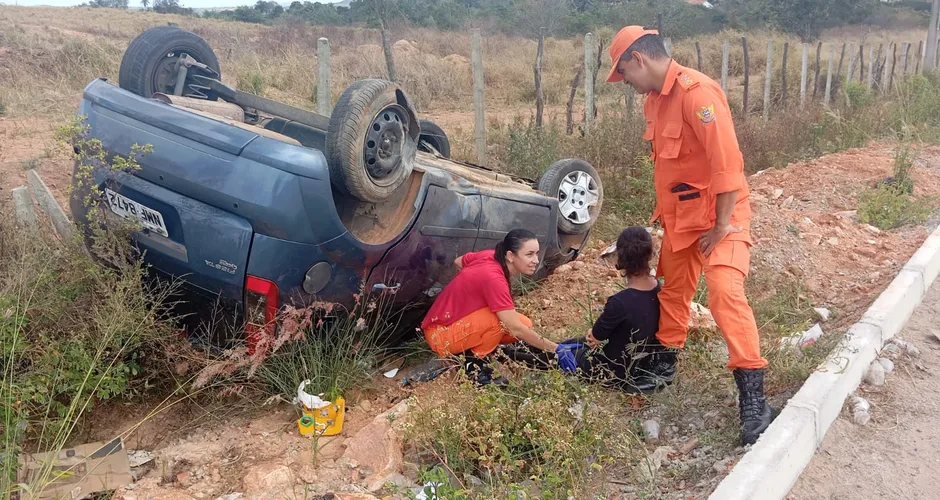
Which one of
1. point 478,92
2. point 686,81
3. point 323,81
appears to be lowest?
point 478,92

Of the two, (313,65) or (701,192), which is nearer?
(701,192)

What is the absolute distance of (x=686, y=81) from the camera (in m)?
3.39

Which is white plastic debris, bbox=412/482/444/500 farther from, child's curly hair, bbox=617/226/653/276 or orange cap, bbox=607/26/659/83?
orange cap, bbox=607/26/659/83

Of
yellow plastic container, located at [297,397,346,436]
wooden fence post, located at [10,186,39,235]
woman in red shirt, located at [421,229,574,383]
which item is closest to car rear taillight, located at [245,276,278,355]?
yellow plastic container, located at [297,397,346,436]

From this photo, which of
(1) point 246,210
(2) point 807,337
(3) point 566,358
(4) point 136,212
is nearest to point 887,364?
(2) point 807,337

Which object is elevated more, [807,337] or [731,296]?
[731,296]

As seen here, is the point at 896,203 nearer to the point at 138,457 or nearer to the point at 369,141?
the point at 369,141

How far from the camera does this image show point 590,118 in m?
9.61

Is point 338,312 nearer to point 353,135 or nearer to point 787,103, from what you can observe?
point 353,135

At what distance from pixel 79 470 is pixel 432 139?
3573 millimetres

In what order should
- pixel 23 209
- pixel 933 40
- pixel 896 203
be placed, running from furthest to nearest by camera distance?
pixel 933 40
pixel 896 203
pixel 23 209

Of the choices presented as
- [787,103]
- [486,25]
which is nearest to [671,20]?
[486,25]

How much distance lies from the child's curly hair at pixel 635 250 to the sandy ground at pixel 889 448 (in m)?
1.20

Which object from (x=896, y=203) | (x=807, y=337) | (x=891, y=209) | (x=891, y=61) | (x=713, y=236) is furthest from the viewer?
(x=891, y=61)
